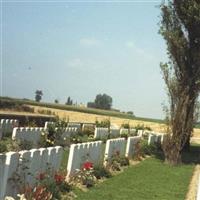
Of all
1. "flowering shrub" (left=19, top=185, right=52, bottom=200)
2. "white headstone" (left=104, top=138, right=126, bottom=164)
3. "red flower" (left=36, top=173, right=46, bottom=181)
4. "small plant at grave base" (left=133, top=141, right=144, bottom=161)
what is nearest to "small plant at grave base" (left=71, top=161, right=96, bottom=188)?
"red flower" (left=36, top=173, right=46, bottom=181)

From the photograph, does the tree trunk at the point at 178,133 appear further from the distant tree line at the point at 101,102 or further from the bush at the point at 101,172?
the distant tree line at the point at 101,102

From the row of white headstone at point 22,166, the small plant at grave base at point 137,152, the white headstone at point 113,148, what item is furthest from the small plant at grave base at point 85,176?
the small plant at grave base at point 137,152

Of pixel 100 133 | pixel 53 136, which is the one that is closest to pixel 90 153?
pixel 53 136

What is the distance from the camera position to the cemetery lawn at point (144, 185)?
43.1ft

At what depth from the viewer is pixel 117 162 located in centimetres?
1939

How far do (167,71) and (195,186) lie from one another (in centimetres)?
904

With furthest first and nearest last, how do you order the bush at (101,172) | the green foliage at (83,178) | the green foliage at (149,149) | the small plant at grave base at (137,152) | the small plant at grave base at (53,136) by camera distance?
the green foliage at (149,149)
the small plant at grave base at (137,152)
the small plant at grave base at (53,136)
the bush at (101,172)
the green foliage at (83,178)

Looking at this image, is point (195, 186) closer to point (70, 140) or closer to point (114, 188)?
point (114, 188)

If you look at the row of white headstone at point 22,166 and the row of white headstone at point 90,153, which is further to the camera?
the row of white headstone at point 90,153

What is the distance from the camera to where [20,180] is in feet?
34.2

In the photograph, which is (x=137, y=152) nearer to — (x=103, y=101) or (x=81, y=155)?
(x=81, y=155)

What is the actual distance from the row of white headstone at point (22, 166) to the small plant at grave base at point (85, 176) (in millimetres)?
1764

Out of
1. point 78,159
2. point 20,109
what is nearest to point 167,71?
point 78,159

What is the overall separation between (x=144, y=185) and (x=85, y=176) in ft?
7.42
